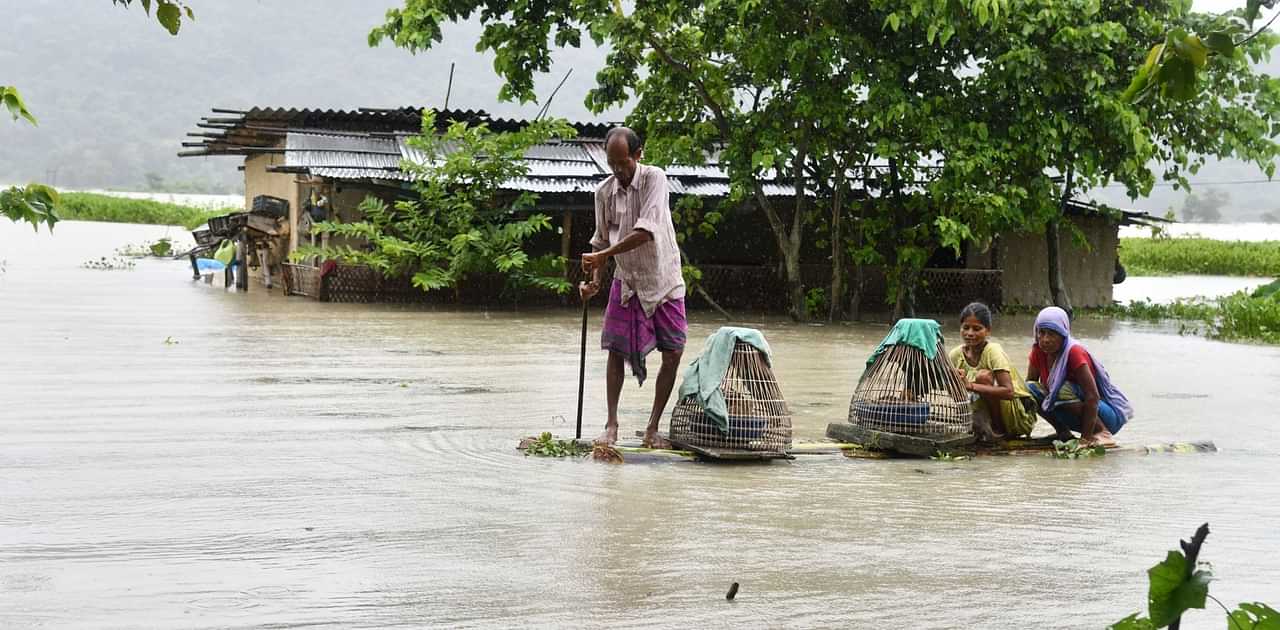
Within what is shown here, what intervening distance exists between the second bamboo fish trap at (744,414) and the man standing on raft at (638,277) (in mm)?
192

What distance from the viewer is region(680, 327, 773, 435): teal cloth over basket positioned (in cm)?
704

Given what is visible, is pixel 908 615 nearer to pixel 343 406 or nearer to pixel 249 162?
pixel 343 406

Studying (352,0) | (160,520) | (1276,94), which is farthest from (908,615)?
(352,0)

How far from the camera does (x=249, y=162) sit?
27.8 metres

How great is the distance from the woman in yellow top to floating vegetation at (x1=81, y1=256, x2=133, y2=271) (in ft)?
78.8

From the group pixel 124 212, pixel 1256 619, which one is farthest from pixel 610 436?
pixel 124 212

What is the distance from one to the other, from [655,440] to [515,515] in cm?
176

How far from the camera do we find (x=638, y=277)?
7.18 meters

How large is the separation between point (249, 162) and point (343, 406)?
2017cm

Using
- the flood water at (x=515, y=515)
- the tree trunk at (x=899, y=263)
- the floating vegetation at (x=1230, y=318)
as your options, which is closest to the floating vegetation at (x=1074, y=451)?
the flood water at (x=515, y=515)

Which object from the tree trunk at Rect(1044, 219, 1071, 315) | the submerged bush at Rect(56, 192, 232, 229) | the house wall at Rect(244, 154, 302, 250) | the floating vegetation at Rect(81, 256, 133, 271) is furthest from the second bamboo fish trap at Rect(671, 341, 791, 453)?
the submerged bush at Rect(56, 192, 232, 229)

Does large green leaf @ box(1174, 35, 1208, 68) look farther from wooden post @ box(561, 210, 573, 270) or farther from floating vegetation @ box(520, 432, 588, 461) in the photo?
wooden post @ box(561, 210, 573, 270)

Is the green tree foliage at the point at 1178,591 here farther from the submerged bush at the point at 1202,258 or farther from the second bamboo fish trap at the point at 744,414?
the submerged bush at the point at 1202,258

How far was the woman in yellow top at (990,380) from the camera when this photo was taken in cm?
754
